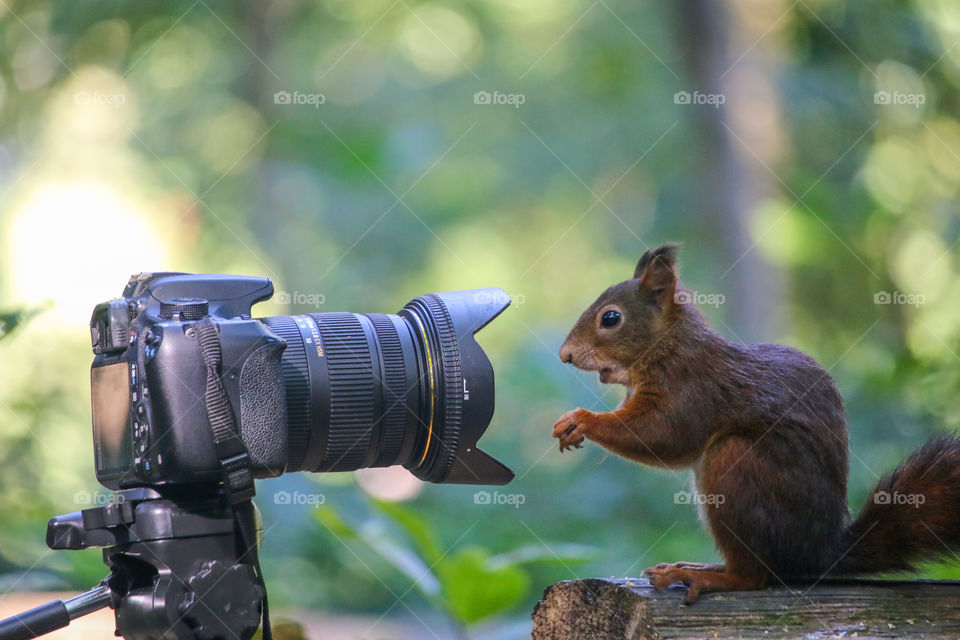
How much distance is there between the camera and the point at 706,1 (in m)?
4.05

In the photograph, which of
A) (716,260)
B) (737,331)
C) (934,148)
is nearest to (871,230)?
(934,148)

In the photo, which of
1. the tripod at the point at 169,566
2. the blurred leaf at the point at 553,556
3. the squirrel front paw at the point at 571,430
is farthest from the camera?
the blurred leaf at the point at 553,556

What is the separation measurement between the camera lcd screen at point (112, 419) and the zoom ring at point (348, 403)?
1.20 feet

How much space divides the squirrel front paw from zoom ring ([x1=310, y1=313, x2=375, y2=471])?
13.7 inches

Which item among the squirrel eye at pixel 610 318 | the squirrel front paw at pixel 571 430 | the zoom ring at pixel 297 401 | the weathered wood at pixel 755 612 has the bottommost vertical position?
the weathered wood at pixel 755 612

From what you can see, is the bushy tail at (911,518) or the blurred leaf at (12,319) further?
the blurred leaf at (12,319)

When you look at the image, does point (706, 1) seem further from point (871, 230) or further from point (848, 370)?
point (848, 370)

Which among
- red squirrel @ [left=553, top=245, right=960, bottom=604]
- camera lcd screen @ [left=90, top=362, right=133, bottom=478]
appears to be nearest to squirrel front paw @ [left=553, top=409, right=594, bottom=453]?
red squirrel @ [left=553, top=245, right=960, bottom=604]

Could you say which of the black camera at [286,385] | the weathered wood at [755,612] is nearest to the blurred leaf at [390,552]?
the black camera at [286,385]

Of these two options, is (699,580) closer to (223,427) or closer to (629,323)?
(629,323)

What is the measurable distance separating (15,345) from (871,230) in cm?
380

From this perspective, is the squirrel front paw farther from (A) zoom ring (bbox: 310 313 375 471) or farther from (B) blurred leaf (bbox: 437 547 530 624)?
(B) blurred leaf (bbox: 437 547 530 624)

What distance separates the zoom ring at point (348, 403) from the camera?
5.53ft

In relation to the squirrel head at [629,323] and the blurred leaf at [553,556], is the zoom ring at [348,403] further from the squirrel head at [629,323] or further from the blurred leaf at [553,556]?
the blurred leaf at [553,556]
